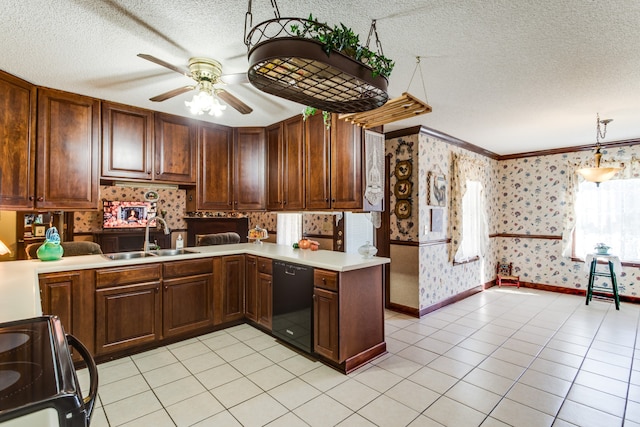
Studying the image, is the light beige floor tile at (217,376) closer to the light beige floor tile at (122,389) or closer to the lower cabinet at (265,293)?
the light beige floor tile at (122,389)

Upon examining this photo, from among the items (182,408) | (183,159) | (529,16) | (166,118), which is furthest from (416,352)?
(166,118)

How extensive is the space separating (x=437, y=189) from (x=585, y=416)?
9.33ft

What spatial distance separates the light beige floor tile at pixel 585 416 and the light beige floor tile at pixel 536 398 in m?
0.05

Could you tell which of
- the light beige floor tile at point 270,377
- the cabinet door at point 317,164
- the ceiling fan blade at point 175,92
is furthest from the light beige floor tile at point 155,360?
the ceiling fan blade at point 175,92

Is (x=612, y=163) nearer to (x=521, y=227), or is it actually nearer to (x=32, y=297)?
(x=521, y=227)

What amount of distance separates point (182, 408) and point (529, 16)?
3.29 metres

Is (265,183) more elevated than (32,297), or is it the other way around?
(265,183)

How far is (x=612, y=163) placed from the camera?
476 cm

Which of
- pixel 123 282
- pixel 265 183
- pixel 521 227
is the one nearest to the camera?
pixel 123 282

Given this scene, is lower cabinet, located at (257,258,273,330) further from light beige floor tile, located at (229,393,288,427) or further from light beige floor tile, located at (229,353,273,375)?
light beige floor tile, located at (229,393,288,427)

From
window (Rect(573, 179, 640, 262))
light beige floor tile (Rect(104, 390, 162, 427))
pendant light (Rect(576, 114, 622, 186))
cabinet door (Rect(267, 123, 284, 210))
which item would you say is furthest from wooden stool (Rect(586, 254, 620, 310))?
light beige floor tile (Rect(104, 390, 162, 427))

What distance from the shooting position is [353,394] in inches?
91.0

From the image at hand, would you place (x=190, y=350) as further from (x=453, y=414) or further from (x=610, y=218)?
(x=610, y=218)

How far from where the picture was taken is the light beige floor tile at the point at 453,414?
2.00 m
